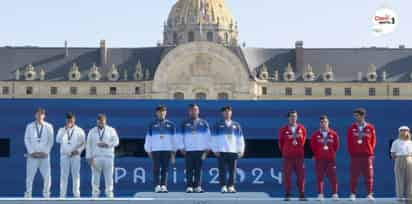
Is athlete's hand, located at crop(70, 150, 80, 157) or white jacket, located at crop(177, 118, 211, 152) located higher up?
white jacket, located at crop(177, 118, 211, 152)

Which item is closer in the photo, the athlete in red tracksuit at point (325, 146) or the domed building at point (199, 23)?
the athlete in red tracksuit at point (325, 146)

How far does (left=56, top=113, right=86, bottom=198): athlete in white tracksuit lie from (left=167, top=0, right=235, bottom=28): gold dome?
136 metres

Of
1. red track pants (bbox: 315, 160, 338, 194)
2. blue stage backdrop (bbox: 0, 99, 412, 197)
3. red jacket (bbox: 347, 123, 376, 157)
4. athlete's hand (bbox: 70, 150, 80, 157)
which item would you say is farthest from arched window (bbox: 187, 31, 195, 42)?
red jacket (bbox: 347, 123, 376, 157)

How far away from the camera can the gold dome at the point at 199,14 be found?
15938 centimetres

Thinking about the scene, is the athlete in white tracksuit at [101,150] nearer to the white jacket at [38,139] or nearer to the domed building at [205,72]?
the white jacket at [38,139]

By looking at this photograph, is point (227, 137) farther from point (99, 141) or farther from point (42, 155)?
point (42, 155)

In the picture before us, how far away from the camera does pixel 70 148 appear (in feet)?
71.8

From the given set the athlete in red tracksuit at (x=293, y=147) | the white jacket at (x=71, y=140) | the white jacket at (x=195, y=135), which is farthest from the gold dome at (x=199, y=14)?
the athlete in red tracksuit at (x=293, y=147)

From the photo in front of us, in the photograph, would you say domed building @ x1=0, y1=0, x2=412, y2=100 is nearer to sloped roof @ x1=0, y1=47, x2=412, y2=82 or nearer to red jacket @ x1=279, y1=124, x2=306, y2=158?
sloped roof @ x1=0, y1=47, x2=412, y2=82

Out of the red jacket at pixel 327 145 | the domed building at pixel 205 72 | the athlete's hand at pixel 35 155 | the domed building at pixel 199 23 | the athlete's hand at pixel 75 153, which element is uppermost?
the domed building at pixel 199 23

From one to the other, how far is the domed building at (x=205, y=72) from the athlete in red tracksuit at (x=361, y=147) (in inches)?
3833

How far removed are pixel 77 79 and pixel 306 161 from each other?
99.9m

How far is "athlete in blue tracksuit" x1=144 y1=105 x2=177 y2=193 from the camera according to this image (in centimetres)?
2178

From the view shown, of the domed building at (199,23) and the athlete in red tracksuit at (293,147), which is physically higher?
the domed building at (199,23)
